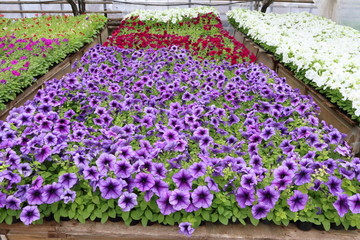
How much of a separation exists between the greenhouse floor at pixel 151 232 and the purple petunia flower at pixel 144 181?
0.36 meters

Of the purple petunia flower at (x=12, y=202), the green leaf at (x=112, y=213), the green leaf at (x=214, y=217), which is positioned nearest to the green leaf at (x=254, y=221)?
the green leaf at (x=214, y=217)

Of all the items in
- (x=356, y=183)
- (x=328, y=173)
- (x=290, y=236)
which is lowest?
(x=290, y=236)

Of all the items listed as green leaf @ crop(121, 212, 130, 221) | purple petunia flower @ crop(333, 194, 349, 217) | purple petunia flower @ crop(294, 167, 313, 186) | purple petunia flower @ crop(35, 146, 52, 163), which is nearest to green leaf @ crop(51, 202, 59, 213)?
purple petunia flower @ crop(35, 146, 52, 163)

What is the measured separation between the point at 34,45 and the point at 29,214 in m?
4.77

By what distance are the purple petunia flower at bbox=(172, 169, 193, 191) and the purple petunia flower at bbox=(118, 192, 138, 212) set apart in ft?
0.99

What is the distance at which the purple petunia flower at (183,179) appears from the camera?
2.11m

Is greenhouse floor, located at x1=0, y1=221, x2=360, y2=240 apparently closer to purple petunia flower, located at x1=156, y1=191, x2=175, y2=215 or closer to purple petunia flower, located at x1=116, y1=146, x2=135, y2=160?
purple petunia flower, located at x1=156, y1=191, x2=175, y2=215

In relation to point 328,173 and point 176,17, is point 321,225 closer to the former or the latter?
point 328,173

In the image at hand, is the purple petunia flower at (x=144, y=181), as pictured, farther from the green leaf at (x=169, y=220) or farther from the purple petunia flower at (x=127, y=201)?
the green leaf at (x=169, y=220)

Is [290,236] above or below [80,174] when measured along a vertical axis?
below

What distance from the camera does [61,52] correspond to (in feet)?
18.9

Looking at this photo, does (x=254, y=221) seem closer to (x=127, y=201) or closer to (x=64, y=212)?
(x=127, y=201)

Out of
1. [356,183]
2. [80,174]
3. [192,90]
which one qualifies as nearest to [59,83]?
[192,90]

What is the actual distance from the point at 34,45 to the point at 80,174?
4690 millimetres
